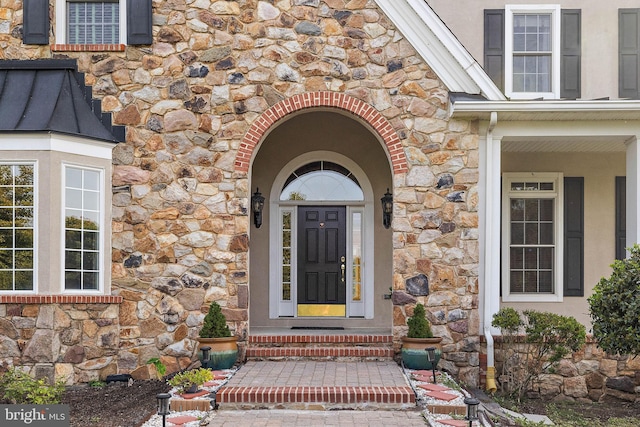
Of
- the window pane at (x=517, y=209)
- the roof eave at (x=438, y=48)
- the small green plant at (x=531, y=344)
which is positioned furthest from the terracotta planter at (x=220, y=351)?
the window pane at (x=517, y=209)

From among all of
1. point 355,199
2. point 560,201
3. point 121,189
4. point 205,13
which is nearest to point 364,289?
point 355,199

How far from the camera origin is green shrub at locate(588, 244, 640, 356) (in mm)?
7500

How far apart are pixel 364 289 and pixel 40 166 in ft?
17.8

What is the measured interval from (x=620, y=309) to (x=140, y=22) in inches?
277

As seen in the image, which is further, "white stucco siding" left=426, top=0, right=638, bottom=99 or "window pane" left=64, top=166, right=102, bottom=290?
"white stucco siding" left=426, top=0, right=638, bottom=99

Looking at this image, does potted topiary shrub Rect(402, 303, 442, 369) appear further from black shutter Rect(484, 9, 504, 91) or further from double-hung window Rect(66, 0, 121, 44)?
double-hung window Rect(66, 0, 121, 44)

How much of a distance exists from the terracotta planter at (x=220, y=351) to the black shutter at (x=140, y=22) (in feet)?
13.3

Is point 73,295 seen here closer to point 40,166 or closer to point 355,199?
point 40,166

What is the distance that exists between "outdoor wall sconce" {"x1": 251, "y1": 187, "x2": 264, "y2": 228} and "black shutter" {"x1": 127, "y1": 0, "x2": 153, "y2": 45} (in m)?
3.05

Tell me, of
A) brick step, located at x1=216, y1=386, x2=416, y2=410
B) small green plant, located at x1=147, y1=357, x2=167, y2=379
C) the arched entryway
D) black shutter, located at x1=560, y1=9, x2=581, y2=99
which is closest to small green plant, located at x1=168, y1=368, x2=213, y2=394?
brick step, located at x1=216, y1=386, x2=416, y2=410

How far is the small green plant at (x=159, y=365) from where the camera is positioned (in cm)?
874

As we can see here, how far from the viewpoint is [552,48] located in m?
11.2

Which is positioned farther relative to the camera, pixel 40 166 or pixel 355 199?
pixel 355 199

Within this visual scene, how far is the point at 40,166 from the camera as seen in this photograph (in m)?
8.34
